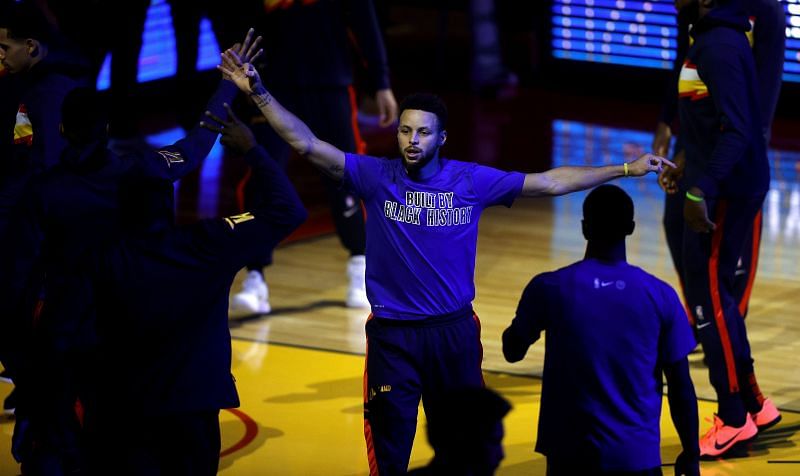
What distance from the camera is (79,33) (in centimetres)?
1170

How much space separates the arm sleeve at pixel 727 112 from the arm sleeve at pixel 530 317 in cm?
168

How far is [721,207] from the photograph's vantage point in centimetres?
625

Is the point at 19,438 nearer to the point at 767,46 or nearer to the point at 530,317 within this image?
the point at 530,317

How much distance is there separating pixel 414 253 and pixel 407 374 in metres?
0.42

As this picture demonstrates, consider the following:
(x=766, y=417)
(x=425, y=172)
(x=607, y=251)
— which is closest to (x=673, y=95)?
(x=766, y=417)

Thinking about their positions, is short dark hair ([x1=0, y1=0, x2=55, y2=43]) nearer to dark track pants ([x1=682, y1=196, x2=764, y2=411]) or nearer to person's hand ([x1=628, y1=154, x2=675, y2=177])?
person's hand ([x1=628, y1=154, x2=675, y2=177])

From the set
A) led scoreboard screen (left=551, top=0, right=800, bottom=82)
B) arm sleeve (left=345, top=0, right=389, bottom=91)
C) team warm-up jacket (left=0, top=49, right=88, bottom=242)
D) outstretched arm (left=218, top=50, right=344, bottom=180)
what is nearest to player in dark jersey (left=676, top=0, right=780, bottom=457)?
outstretched arm (left=218, top=50, right=344, bottom=180)

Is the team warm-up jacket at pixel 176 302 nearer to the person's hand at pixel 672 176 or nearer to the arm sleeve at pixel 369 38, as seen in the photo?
the person's hand at pixel 672 176

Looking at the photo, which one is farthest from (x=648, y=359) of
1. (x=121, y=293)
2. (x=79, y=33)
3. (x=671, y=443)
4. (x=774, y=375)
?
(x=79, y=33)

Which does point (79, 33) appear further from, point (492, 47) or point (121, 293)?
point (121, 293)

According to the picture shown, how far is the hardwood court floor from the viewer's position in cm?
614

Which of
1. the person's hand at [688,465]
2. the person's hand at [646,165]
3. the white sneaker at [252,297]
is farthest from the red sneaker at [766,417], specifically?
the white sneaker at [252,297]

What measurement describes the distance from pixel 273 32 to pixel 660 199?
3.78 m

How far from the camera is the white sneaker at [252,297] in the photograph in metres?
8.21
